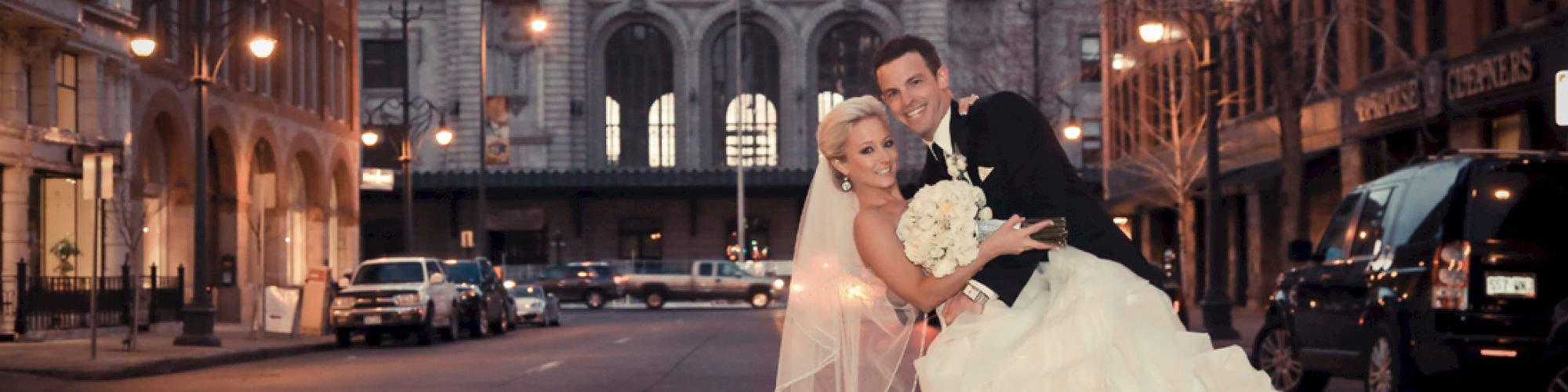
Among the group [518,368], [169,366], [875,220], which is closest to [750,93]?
[169,366]

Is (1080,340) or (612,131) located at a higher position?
(612,131)

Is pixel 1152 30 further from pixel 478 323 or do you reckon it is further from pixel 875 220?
pixel 875 220

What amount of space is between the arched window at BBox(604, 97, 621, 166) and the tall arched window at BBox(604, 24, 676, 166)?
1.3 inches

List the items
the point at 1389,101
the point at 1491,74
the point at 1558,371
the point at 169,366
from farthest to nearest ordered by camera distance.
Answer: the point at 1389,101
the point at 1491,74
the point at 169,366
the point at 1558,371

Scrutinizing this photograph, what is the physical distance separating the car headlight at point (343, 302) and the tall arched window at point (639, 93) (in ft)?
171

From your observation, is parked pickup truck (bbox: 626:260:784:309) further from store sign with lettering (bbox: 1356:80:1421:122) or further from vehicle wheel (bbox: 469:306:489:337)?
store sign with lettering (bbox: 1356:80:1421:122)

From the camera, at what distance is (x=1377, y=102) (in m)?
33.6

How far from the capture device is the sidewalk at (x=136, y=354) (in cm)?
2164

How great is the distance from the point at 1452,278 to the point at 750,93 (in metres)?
72.2

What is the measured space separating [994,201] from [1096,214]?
360 mm

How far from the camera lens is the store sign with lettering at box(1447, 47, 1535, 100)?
2655 cm

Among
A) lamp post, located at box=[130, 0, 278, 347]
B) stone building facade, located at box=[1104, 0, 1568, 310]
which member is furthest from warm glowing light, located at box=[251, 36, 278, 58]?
stone building facade, located at box=[1104, 0, 1568, 310]

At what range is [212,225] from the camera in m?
43.3

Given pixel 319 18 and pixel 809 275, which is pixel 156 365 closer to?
pixel 809 275
